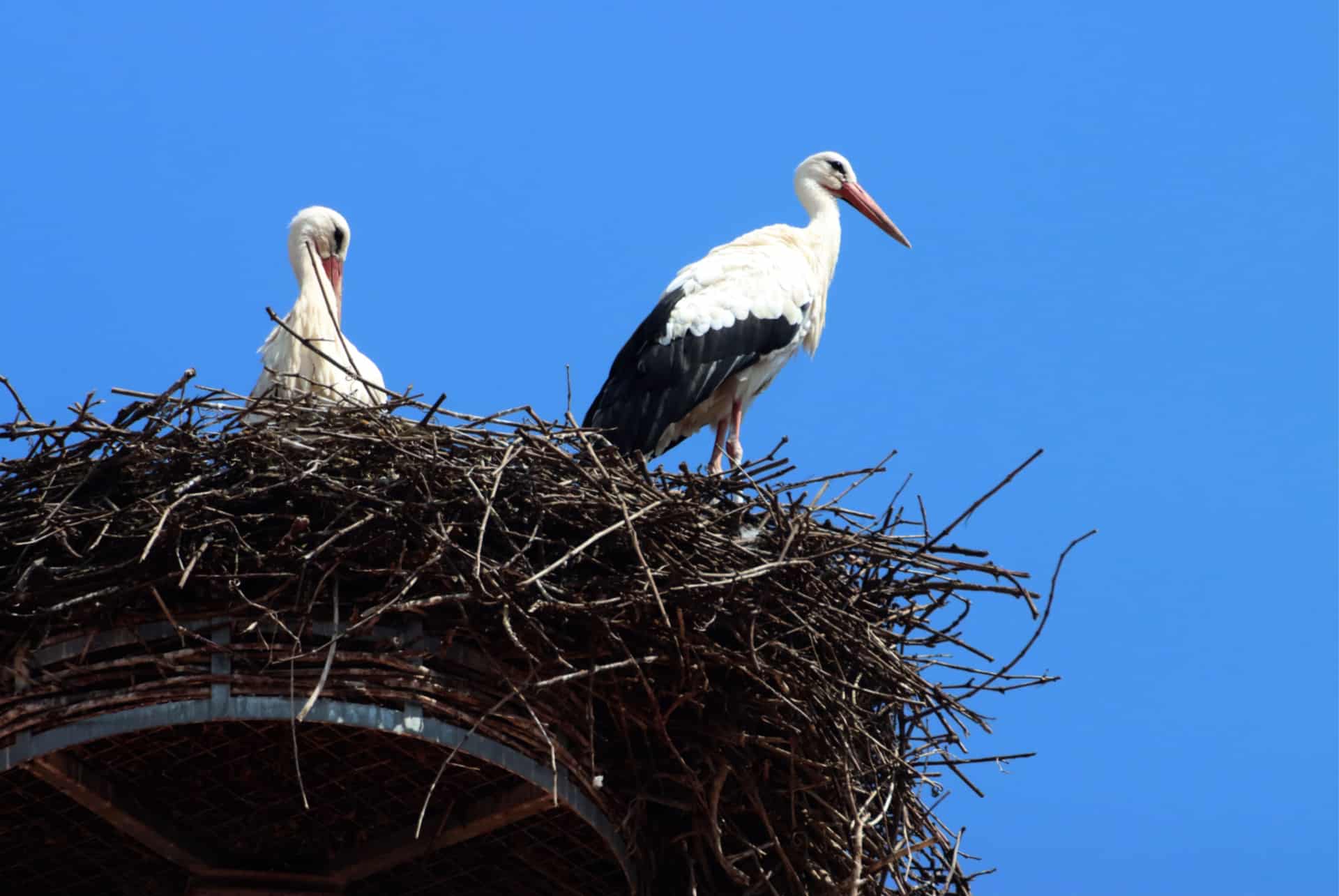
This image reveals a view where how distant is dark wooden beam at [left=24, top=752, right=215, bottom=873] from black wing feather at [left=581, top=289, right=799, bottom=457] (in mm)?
2219

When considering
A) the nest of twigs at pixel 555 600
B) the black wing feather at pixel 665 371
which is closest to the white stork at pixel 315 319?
the black wing feather at pixel 665 371

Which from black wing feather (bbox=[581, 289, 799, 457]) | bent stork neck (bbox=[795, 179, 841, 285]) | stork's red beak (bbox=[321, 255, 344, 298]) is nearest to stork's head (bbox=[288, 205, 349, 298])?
stork's red beak (bbox=[321, 255, 344, 298])

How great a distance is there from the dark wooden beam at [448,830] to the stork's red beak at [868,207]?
3.95 metres

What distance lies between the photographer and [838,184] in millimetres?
8109

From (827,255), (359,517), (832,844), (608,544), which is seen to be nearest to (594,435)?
(608,544)

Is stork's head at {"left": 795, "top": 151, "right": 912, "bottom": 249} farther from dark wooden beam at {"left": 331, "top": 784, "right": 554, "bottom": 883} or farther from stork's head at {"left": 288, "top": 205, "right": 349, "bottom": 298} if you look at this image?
dark wooden beam at {"left": 331, "top": 784, "right": 554, "bottom": 883}

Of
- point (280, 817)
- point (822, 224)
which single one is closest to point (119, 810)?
point (280, 817)

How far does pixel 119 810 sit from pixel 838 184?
4.31 meters

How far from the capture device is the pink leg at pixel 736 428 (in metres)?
7.05

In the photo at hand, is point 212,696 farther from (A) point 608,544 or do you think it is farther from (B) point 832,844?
(B) point 832,844

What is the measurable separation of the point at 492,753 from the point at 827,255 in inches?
144

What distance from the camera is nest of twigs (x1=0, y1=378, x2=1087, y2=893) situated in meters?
4.38

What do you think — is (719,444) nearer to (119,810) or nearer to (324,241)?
(324,241)

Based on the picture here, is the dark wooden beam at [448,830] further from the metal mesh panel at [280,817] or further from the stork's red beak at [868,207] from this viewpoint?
the stork's red beak at [868,207]
